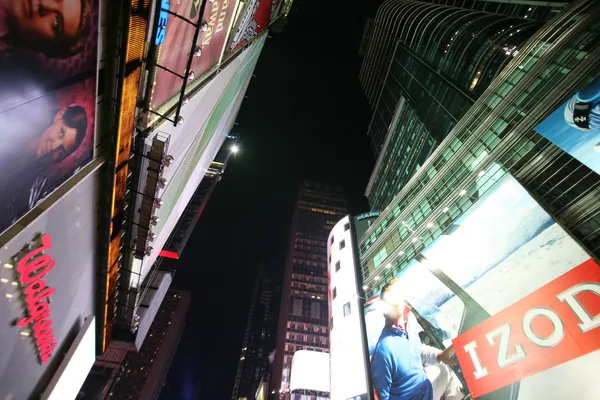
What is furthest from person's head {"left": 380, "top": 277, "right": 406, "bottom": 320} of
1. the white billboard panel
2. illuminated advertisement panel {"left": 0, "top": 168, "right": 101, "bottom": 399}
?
illuminated advertisement panel {"left": 0, "top": 168, "right": 101, "bottom": 399}

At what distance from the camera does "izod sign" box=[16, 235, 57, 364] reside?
5.48m

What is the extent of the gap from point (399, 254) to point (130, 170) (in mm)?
23628

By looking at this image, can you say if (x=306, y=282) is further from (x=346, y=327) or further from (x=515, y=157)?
(x=346, y=327)

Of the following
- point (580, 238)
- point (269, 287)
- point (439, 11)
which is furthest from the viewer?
point (269, 287)

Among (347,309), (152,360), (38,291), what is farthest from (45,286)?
(152,360)

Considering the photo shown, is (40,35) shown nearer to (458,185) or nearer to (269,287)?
(458,185)

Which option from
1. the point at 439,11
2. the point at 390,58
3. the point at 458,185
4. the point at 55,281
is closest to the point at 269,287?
the point at 390,58

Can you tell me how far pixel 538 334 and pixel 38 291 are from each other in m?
13.3

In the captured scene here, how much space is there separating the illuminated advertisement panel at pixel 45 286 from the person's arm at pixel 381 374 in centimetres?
1022

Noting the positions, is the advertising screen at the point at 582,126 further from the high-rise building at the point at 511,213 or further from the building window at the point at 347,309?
the building window at the point at 347,309

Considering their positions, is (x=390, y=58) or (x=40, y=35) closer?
(x=40, y=35)

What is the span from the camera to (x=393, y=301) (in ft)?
43.9

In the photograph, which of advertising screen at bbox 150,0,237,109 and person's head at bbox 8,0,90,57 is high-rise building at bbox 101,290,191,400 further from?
person's head at bbox 8,0,90,57

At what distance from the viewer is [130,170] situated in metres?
9.38
